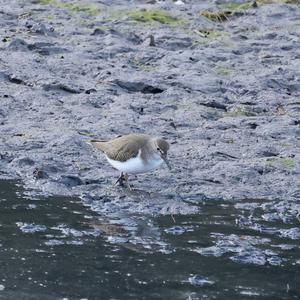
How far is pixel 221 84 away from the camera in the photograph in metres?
19.1

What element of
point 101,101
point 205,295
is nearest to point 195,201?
point 205,295

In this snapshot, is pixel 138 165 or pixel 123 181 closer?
pixel 138 165

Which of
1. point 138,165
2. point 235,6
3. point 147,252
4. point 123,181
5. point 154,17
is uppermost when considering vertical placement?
point 235,6

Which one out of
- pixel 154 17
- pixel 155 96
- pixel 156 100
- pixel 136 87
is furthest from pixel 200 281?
pixel 154 17

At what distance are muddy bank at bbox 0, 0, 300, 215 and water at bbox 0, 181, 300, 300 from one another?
0.48 m

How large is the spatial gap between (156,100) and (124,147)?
168 inches

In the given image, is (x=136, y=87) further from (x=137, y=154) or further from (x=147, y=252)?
(x=147, y=252)

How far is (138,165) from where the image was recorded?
45.2 ft

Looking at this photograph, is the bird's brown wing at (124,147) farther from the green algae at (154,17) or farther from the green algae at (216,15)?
the green algae at (216,15)

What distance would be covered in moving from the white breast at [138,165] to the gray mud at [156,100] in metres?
0.34

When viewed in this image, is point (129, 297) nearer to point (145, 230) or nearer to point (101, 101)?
point (145, 230)

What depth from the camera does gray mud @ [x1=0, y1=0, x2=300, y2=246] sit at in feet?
47.2

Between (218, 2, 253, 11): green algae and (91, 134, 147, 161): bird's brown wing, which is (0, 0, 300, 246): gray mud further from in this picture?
(91, 134, 147, 161): bird's brown wing

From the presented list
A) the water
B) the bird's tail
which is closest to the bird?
the bird's tail
